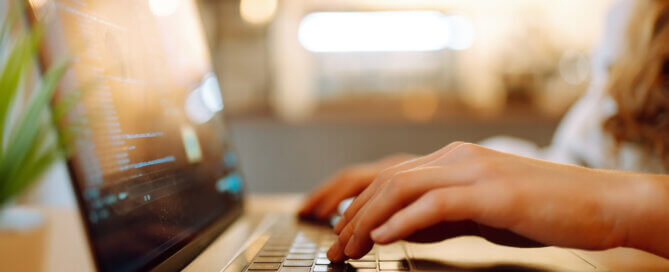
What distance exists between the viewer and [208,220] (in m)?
0.51

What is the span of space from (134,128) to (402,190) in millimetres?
221

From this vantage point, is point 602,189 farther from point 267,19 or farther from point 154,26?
point 267,19

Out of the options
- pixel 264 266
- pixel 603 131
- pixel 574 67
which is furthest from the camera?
pixel 574 67

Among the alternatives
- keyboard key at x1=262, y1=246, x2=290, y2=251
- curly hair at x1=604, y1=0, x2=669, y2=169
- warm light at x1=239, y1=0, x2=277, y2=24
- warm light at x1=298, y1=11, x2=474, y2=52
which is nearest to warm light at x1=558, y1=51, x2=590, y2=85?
warm light at x1=298, y1=11, x2=474, y2=52

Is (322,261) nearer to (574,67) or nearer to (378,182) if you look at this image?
(378,182)

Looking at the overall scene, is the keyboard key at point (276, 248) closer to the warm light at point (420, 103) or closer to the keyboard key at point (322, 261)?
the keyboard key at point (322, 261)

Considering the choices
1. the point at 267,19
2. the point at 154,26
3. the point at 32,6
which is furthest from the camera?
the point at 267,19

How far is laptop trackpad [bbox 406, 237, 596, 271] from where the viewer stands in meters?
0.37

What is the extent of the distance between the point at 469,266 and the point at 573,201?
0.34 feet

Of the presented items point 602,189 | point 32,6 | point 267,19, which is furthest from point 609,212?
point 267,19

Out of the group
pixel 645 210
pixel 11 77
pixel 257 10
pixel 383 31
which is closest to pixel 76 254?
pixel 11 77

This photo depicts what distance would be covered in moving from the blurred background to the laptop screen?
2102mm

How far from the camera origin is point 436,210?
31cm

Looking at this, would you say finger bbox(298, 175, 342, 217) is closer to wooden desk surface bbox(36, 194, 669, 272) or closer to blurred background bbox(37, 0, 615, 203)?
wooden desk surface bbox(36, 194, 669, 272)
